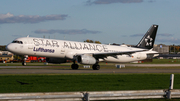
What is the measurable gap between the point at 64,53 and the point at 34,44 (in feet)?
15.5

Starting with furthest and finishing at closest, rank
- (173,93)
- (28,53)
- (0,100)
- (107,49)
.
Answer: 1. (107,49)
2. (28,53)
3. (173,93)
4. (0,100)

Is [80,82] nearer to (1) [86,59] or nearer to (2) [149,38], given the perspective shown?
Answer: (1) [86,59]

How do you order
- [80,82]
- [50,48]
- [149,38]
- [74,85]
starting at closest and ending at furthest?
1. [74,85]
2. [80,82]
3. [50,48]
4. [149,38]

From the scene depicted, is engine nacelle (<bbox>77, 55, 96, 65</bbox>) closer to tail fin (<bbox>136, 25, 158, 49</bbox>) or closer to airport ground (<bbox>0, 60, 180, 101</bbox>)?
airport ground (<bbox>0, 60, 180, 101</bbox>)

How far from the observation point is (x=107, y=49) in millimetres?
42500

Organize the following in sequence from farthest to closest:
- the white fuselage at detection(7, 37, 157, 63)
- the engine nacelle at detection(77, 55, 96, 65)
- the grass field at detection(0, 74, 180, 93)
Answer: the engine nacelle at detection(77, 55, 96, 65) → the white fuselage at detection(7, 37, 157, 63) → the grass field at detection(0, 74, 180, 93)

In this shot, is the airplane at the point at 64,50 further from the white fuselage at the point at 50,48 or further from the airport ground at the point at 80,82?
the airport ground at the point at 80,82

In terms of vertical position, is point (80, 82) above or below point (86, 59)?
below

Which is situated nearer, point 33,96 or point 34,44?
point 33,96

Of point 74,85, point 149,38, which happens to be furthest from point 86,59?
point 74,85

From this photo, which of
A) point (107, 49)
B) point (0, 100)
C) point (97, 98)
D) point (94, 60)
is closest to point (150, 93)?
point (97, 98)

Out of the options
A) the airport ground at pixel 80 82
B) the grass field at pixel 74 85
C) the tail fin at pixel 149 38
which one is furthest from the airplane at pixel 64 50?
the grass field at pixel 74 85

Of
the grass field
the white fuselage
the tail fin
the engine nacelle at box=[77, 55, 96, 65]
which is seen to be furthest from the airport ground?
the tail fin

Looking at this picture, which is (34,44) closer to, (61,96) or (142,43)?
(142,43)
